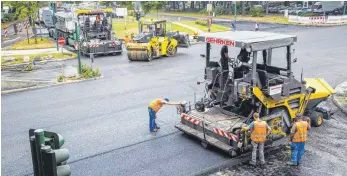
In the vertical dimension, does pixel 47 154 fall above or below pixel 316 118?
above

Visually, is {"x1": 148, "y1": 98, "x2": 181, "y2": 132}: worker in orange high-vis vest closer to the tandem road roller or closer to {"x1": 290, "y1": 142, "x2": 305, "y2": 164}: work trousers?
{"x1": 290, "y1": 142, "x2": 305, "y2": 164}: work trousers

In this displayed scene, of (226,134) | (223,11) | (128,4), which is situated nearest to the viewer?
(226,134)

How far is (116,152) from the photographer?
9758 mm

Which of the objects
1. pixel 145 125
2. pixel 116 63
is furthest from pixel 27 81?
pixel 145 125

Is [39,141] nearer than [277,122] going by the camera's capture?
Yes

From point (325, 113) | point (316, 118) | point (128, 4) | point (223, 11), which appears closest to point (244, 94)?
point (316, 118)

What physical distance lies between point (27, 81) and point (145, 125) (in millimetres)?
8189

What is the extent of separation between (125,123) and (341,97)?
25.5 ft

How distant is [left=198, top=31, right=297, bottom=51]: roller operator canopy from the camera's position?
29.8 feet

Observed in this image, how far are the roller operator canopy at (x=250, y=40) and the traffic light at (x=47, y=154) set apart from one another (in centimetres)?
574

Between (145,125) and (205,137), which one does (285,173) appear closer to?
(205,137)

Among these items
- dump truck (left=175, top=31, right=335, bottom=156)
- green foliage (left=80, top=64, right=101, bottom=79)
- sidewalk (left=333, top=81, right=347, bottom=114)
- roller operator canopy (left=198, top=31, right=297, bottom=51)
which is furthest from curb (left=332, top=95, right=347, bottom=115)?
green foliage (left=80, top=64, right=101, bottom=79)

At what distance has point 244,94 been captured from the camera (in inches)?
366

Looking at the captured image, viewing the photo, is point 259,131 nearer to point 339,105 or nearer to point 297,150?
point 297,150
